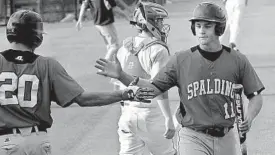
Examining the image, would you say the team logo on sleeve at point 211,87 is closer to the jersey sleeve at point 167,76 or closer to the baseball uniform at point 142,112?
the jersey sleeve at point 167,76

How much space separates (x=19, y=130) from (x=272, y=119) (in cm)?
575

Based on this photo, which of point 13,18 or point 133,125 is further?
point 133,125

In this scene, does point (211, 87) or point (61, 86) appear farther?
point (211, 87)

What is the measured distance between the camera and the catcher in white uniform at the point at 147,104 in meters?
6.11

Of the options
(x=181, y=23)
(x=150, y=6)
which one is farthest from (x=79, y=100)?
(x=181, y=23)

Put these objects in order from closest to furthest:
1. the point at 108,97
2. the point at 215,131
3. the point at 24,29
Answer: the point at 24,29
the point at 108,97
the point at 215,131

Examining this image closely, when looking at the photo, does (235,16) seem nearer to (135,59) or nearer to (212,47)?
(135,59)

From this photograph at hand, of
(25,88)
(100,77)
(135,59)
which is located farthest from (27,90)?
(100,77)

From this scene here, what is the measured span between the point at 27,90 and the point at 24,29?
443 millimetres

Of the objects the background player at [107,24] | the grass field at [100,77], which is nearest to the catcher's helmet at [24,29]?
the grass field at [100,77]

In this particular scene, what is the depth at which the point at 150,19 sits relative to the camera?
637 centimetres

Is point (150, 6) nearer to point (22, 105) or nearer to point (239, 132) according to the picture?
point (239, 132)

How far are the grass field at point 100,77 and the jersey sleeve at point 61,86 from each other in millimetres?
3512

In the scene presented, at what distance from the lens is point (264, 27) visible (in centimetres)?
2033
